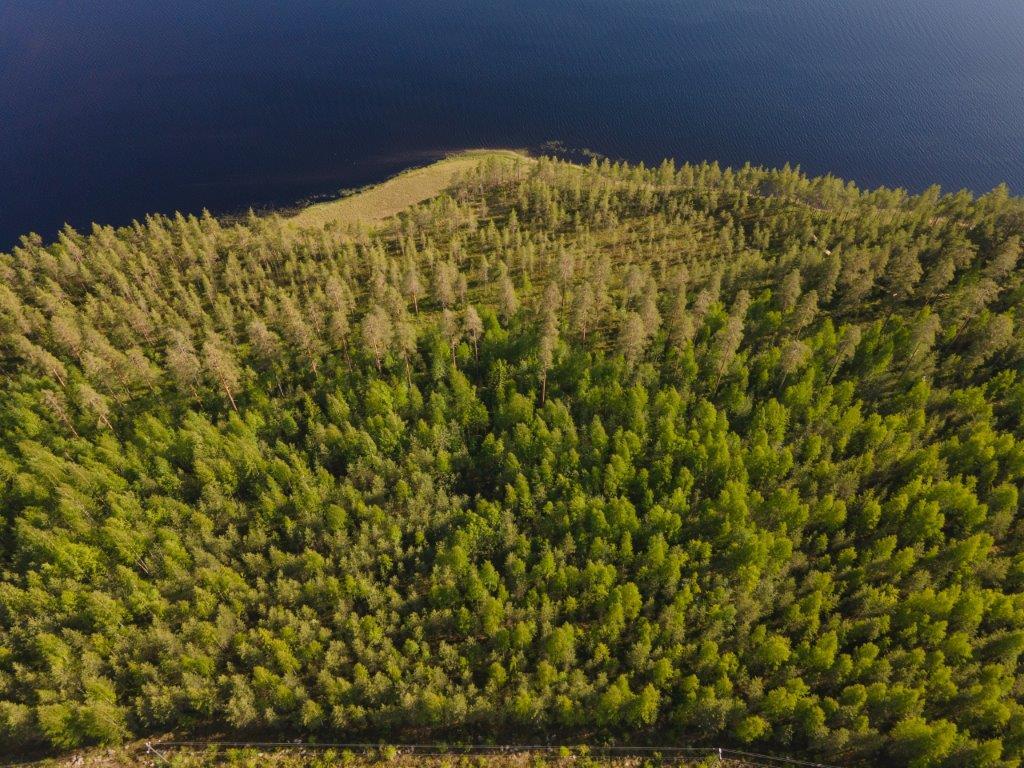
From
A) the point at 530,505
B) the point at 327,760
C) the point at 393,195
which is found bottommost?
the point at 327,760

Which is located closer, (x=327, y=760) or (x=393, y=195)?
(x=327, y=760)

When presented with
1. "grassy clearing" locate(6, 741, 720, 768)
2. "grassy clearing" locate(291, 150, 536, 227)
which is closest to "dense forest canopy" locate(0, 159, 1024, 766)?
"grassy clearing" locate(6, 741, 720, 768)

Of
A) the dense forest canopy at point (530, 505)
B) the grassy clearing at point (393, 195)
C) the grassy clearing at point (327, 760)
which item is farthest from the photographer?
the grassy clearing at point (393, 195)

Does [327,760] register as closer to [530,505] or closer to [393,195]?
[530,505]

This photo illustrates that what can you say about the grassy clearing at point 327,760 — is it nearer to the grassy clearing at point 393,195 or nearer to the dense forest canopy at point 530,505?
the dense forest canopy at point 530,505

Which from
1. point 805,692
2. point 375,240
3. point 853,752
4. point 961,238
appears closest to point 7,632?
point 805,692

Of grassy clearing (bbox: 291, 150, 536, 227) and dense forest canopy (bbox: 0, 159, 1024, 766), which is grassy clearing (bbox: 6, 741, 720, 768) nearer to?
dense forest canopy (bbox: 0, 159, 1024, 766)

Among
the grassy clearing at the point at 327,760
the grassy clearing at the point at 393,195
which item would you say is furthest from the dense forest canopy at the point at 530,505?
the grassy clearing at the point at 393,195

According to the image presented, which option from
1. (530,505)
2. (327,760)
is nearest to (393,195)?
(530,505)
